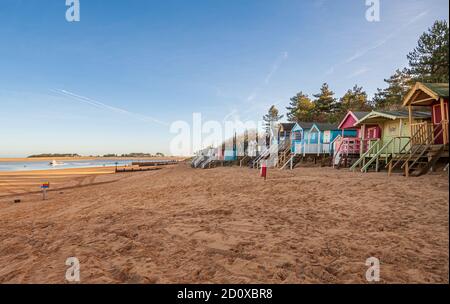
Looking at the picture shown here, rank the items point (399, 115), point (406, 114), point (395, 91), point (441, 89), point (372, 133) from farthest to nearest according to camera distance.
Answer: point (395, 91)
point (372, 133)
point (406, 114)
point (399, 115)
point (441, 89)

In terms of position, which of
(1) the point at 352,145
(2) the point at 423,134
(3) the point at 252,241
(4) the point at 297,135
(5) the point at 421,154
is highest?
(4) the point at 297,135

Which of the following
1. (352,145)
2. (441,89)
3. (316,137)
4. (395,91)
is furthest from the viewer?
(395,91)

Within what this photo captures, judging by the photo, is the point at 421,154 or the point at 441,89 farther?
the point at 421,154

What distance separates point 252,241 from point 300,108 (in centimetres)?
5371

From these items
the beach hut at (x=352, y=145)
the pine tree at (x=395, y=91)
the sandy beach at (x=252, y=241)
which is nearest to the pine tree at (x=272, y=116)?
the pine tree at (x=395, y=91)

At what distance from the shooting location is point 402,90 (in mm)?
32625

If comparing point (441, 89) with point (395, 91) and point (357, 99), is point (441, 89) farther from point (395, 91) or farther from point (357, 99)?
point (357, 99)

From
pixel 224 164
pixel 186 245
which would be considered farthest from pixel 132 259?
pixel 224 164

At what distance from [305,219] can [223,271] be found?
10.6 ft

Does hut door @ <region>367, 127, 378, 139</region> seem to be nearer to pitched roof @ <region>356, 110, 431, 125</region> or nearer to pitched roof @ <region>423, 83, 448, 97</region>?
pitched roof @ <region>356, 110, 431, 125</region>

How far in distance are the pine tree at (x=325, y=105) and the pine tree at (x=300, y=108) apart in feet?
4.77

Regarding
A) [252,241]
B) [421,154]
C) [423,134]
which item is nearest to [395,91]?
[423,134]

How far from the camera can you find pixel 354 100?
4878 cm
